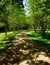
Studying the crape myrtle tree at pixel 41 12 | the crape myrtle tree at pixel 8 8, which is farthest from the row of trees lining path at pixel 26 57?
the crape myrtle tree at pixel 41 12

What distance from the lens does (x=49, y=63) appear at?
18.2 metres

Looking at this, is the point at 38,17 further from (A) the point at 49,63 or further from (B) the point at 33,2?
(A) the point at 49,63

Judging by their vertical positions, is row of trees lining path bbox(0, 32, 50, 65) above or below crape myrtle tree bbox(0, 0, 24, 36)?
below

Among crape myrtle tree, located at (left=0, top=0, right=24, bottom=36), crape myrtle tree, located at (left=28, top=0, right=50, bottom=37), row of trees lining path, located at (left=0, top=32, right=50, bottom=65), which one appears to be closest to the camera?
row of trees lining path, located at (left=0, top=32, right=50, bottom=65)

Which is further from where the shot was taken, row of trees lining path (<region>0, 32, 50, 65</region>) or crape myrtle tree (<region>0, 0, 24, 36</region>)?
crape myrtle tree (<region>0, 0, 24, 36</region>)

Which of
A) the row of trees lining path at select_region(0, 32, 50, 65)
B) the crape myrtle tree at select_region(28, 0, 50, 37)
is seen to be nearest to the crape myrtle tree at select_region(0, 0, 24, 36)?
the crape myrtle tree at select_region(28, 0, 50, 37)

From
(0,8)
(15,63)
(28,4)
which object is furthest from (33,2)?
(15,63)

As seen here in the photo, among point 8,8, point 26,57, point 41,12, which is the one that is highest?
point 8,8

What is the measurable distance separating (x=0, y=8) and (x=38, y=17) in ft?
74.1

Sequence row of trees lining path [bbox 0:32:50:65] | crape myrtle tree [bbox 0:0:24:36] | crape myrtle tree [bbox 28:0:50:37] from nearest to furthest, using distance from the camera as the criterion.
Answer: row of trees lining path [bbox 0:32:50:65]
crape myrtle tree [bbox 0:0:24:36]
crape myrtle tree [bbox 28:0:50:37]

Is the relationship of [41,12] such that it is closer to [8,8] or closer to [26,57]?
[8,8]

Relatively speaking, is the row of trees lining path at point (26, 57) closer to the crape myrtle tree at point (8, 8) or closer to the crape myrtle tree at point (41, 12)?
the crape myrtle tree at point (8, 8)

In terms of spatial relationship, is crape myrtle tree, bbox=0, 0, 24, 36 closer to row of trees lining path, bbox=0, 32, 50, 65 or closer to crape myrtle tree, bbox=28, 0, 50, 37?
crape myrtle tree, bbox=28, 0, 50, 37

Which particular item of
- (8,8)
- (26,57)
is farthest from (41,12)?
(26,57)
